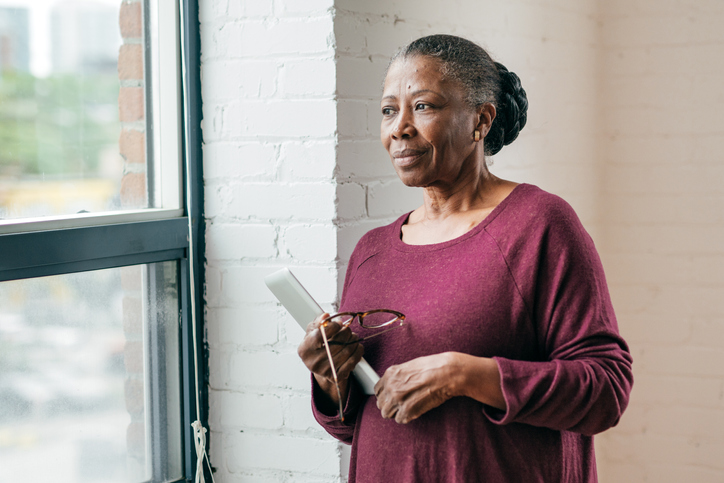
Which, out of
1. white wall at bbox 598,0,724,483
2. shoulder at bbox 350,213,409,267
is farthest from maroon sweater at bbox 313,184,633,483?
white wall at bbox 598,0,724,483

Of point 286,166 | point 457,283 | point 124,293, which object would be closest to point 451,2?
point 286,166

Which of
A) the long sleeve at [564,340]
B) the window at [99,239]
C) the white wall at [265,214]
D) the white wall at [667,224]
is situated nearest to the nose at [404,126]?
the long sleeve at [564,340]

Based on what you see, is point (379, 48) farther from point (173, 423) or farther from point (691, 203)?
point (691, 203)

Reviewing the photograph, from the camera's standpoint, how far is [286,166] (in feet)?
4.81

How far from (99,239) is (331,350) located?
57 cm

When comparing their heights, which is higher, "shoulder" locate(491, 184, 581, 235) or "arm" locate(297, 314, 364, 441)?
"shoulder" locate(491, 184, 581, 235)

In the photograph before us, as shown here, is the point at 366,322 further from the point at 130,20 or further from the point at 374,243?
the point at 130,20

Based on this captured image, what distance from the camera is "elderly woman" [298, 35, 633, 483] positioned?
0.97 meters

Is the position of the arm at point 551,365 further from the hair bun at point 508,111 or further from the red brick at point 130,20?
the red brick at point 130,20

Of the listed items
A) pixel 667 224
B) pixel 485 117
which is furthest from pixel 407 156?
pixel 667 224

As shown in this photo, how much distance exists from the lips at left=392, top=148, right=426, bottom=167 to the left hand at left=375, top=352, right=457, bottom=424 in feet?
1.03

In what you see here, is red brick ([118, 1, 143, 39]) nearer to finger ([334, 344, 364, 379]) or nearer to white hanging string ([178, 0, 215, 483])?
white hanging string ([178, 0, 215, 483])

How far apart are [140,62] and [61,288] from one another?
497 millimetres

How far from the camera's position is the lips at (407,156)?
111 cm
